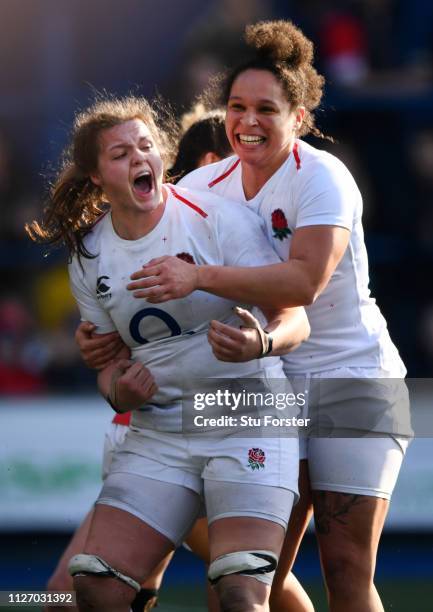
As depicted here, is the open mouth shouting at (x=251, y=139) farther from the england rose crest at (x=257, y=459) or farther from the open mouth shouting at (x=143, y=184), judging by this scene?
the england rose crest at (x=257, y=459)

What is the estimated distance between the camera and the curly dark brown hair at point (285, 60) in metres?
3.81

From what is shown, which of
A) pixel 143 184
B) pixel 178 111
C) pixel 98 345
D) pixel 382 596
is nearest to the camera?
pixel 143 184

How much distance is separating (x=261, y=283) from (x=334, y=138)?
5.19 m

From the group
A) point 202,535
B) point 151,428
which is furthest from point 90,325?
point 202,535

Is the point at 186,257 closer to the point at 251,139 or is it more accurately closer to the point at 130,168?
the point at 130,168

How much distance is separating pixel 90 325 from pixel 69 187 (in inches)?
17.7

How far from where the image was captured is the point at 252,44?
3895 mm

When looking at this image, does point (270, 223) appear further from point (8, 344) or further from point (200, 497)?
point (8, 344)

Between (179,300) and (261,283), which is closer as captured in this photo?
Answer: (261,283)

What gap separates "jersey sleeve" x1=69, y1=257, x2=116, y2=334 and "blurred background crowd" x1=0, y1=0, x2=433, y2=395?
12.4 feet

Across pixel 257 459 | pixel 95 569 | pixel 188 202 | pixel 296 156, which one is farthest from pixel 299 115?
pixel 95 569

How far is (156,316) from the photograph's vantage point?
3689 mm

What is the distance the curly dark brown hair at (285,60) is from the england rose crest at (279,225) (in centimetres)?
35

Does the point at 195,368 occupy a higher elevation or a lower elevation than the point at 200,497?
higher
